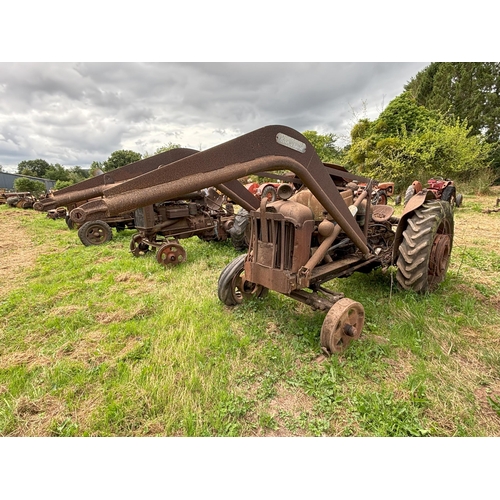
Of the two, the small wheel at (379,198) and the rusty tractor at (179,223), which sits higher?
the small wheel at (379,198)

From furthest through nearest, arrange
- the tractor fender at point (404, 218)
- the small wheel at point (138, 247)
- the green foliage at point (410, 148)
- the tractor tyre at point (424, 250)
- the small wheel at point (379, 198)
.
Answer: the green foliage at point (410, 148), the small wheel at point (138, 247), the small wheel at point (379, 198), the tractor fender at point (404, 218), the tractor tyre at point (424, 250)

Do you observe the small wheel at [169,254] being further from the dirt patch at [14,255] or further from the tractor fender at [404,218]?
the tractor fender at [404,218]

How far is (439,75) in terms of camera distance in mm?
26062

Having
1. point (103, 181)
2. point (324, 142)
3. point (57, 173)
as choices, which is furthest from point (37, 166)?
point (103, 181)

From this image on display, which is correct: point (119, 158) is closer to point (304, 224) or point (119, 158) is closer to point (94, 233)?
point (94, 233)

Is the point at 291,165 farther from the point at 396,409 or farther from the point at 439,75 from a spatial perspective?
the point at 439,75

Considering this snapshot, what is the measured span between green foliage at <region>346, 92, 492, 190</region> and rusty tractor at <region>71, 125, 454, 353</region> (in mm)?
14938

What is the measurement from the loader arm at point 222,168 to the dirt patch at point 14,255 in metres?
4.52

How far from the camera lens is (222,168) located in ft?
5.30

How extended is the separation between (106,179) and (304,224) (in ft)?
6.06

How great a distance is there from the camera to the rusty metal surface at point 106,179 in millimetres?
2318

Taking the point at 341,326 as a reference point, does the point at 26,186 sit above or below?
below

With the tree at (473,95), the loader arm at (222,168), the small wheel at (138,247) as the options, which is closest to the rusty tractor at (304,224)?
the loader arm at (222,168)

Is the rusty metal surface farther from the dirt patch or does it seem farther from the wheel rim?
the dirt patch
